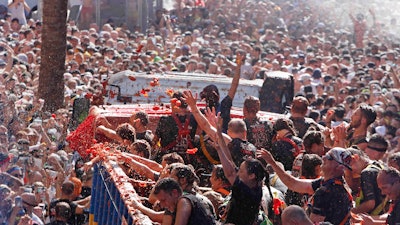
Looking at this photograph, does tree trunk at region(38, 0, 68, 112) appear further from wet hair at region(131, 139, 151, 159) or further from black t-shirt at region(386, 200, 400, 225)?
black t-shirt at region(386, 200, 400, 225)

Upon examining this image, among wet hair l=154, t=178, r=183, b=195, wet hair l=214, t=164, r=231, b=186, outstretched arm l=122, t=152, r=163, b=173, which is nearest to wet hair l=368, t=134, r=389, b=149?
wet hair l=214, t=164, r=231, b=186

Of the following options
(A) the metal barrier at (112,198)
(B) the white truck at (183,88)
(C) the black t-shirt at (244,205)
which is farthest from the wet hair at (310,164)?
(B) the white truck at (183,88)

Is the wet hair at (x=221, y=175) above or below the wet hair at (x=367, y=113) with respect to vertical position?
below

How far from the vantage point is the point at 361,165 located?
8375mm

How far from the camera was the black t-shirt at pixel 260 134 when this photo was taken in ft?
33.6

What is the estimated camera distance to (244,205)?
724 centimetres

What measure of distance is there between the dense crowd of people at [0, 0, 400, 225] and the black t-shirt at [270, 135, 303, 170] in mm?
12

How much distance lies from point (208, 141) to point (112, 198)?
5.87 feet

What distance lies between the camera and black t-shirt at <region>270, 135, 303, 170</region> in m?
9.55

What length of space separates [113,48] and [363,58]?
6.00 meters

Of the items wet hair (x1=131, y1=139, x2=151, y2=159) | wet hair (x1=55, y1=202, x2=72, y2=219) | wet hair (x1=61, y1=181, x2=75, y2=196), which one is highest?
wet hair (x1=131, y1=139, x2=151, y2=159)

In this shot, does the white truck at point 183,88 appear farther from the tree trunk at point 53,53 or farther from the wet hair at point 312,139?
the wet hair at point 312,139

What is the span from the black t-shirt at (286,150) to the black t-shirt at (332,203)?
→ 218cm

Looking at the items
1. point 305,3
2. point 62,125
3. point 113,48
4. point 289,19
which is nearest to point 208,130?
point 62,125
